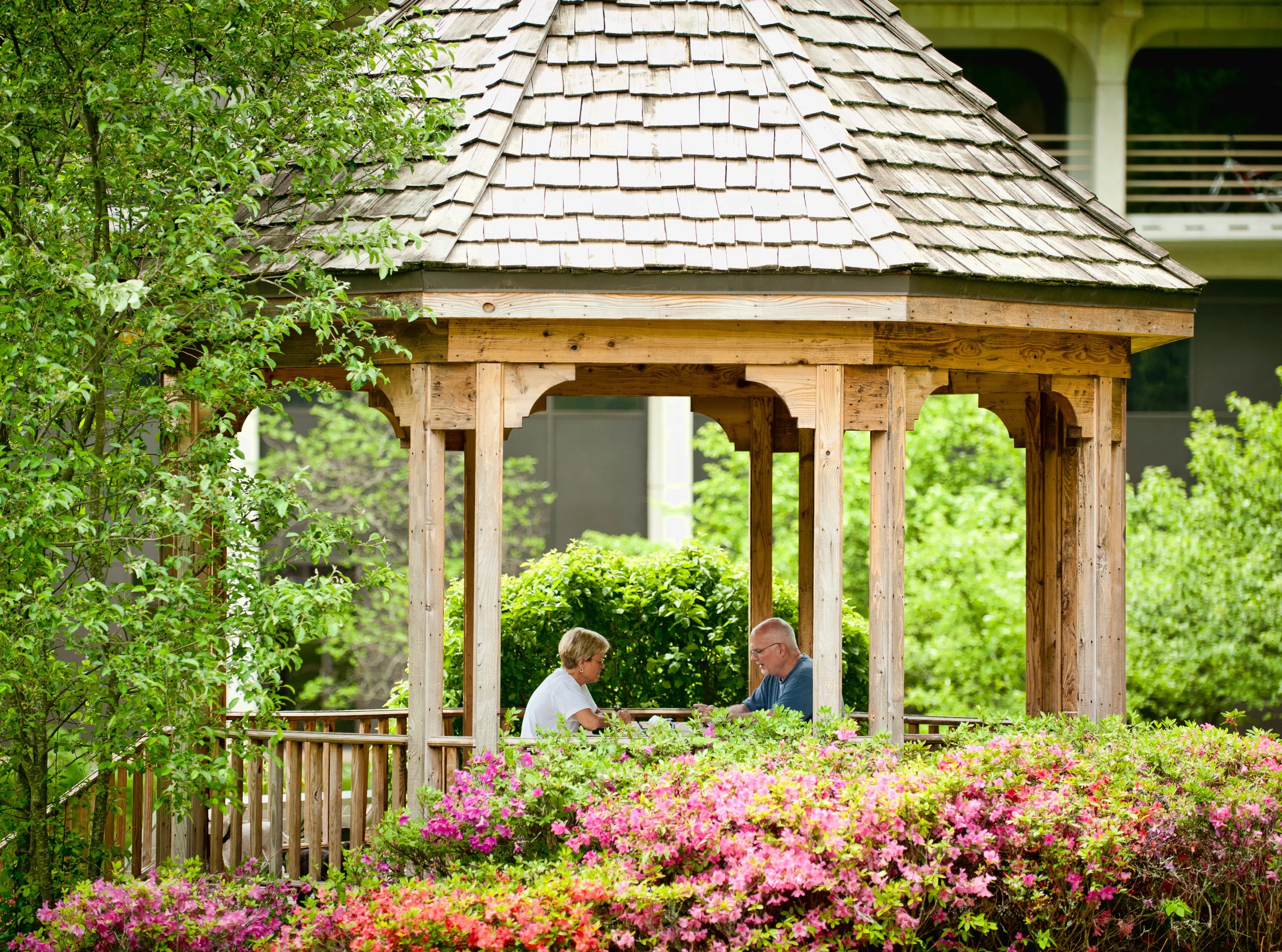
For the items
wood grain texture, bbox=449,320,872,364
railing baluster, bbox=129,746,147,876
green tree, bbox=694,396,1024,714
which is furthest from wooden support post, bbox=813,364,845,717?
green tree, bbox=694,396,1024,714

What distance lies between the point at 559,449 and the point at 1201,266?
34.2ft

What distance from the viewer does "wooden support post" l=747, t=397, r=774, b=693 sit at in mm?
9125

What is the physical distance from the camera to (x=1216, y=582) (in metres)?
13.7

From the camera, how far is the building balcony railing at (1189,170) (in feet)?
61.9

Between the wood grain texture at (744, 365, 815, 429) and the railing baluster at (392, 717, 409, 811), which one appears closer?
the wood grain texture at (744, 365, 815, 429)

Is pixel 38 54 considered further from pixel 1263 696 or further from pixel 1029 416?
pixel 1263 696

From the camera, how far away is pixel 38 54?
220 inches

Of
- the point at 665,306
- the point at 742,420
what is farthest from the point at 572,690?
the point at 742,420

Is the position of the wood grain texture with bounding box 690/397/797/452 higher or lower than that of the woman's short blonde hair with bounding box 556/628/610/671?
higher

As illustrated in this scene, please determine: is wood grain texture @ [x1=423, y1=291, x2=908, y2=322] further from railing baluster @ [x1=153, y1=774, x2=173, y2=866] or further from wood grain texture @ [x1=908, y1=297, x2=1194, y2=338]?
railing baluster @ [x1=153, y1=774, x2=173, y2=866]

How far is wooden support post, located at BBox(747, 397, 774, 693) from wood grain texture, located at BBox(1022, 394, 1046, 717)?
180cm

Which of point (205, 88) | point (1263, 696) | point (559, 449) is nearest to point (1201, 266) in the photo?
point (1263, 696)

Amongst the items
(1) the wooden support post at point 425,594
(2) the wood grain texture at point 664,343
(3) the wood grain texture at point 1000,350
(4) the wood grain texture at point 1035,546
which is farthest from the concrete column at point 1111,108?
(1) the wooden support post at point 425,594

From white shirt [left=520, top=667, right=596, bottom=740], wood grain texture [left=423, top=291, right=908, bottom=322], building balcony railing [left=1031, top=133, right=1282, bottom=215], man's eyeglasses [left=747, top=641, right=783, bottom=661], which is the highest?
building balcony railing [left=1031, top=133, right=1282, bottom=215]
